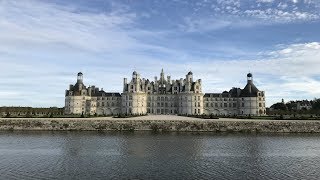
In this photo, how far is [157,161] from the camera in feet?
84.1

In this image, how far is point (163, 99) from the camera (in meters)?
97.6

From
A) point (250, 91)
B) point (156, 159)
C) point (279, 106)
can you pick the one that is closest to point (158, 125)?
point (156, 159)

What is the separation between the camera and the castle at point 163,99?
93.8 meters

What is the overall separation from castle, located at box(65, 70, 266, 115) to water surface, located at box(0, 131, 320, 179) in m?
56.1

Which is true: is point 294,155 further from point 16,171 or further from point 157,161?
point 16,171

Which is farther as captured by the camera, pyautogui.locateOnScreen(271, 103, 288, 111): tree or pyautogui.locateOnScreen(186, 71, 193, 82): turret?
pyautogui.locateOnScreen(271, 103, 288, 111): tree

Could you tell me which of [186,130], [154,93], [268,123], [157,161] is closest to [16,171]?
[157,161]

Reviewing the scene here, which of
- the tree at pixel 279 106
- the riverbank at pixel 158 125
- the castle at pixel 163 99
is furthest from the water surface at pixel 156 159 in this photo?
the tree at pixel 279 106

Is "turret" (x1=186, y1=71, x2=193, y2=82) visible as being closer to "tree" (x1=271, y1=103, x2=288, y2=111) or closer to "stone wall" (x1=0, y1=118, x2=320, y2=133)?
"tree" (x1=271, y1=103, x2=288, y2=111)

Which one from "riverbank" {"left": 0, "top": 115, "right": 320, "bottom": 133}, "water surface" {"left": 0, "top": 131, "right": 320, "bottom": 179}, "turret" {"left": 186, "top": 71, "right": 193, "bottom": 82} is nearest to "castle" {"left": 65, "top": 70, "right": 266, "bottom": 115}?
"turret" {"left": 186, "top": 71, "right": 193, "bottom": 82}

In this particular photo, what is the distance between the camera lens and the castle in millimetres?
93750

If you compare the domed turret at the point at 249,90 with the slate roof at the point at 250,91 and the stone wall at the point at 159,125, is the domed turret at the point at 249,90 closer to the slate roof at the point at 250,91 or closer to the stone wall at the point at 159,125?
the slate roof at the point at 250,91

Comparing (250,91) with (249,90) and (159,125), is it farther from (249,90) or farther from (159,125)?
(159,125)

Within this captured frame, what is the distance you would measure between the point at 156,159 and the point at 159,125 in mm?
24220
